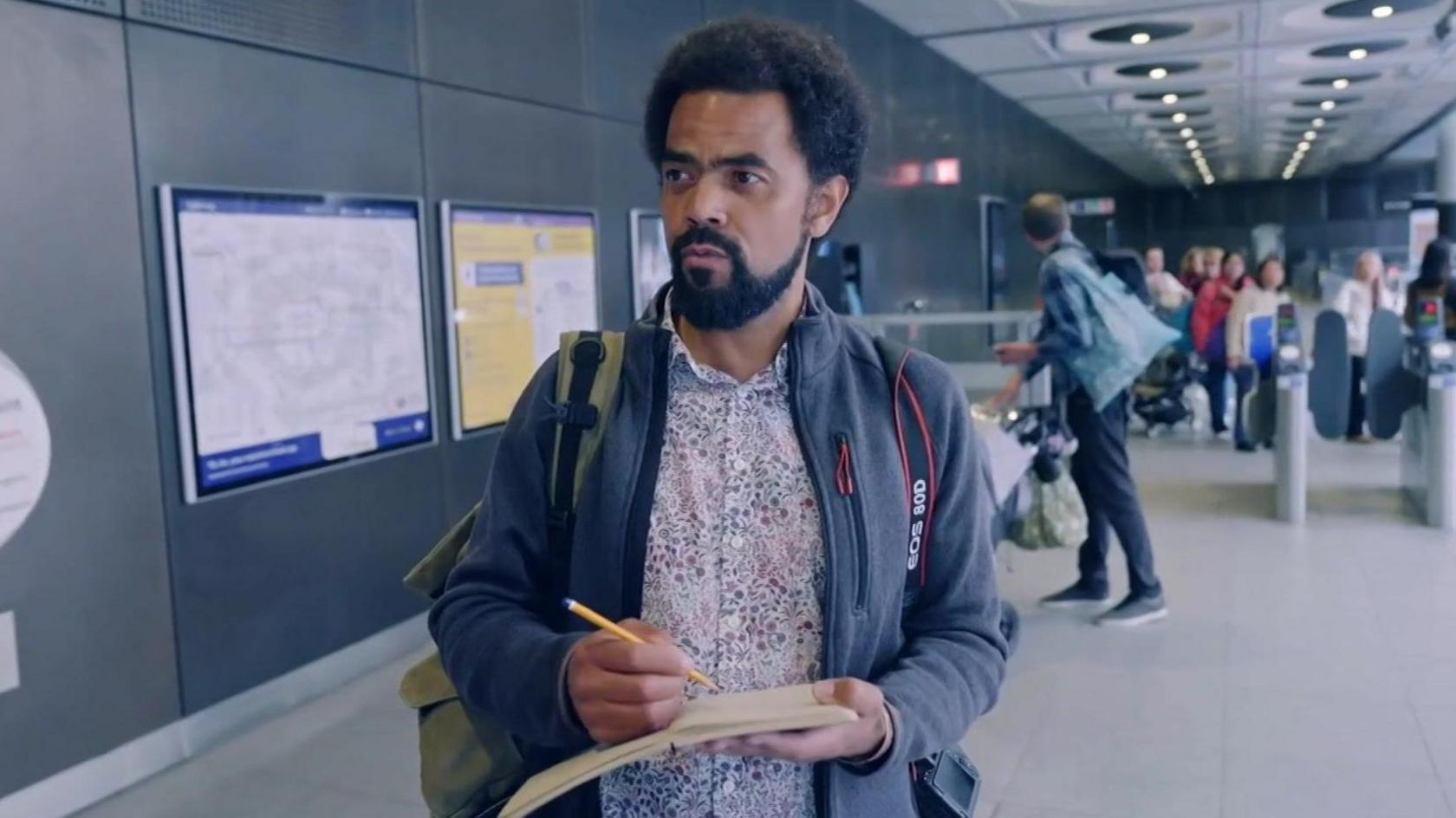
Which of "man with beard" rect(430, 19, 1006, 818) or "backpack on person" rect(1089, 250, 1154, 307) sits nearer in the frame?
"man with beard" rect(430, 19, 1006, 818)

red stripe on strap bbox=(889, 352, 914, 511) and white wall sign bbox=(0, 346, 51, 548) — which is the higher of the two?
red stripe on strap bbox=(889, 352, 914, 511)

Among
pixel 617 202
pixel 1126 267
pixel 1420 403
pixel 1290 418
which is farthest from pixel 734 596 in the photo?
pixel 1420 403

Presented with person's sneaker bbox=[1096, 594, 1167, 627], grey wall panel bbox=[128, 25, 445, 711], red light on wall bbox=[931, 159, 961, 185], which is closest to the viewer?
grey wall panel bbox=[128, 25, 445, 711]

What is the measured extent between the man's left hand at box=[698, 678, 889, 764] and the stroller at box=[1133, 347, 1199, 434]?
345 inches

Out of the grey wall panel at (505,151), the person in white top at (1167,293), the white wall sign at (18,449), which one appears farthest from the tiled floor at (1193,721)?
the person in white top at (1167,293)

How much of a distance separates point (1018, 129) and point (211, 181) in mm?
11256

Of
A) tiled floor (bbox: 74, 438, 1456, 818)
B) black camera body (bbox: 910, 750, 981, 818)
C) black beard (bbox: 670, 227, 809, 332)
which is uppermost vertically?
black beard (bbox: 670, 227, 809, 332)

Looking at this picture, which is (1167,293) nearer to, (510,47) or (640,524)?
(510,47)

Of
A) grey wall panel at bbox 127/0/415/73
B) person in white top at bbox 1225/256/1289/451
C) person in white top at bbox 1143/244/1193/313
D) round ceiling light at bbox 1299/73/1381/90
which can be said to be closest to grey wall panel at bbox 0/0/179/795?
grey wall panel at bbox 127/0/415/73

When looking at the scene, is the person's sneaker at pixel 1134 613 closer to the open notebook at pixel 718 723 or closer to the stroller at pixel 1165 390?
the open notebook at pixel 718 723

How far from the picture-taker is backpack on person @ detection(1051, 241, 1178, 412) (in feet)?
14.3

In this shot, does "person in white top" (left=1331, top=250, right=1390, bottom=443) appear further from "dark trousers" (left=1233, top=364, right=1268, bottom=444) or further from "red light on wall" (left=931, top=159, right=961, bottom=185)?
"red light on wall" (left=931, top=159, right=961, bottom=185)

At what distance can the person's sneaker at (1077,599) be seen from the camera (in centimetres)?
495

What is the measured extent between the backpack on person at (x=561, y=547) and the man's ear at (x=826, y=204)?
147 millimetres
